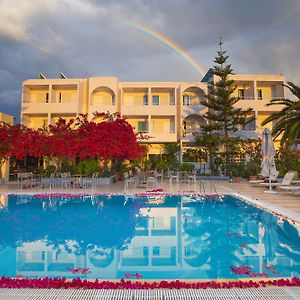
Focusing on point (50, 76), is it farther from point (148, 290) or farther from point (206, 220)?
point (148, 290)

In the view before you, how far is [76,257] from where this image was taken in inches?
210

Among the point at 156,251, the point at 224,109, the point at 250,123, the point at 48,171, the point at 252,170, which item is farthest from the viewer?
the point at 250,123

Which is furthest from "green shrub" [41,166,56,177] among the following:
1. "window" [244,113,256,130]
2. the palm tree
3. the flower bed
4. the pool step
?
"window" [244,113,256,130]

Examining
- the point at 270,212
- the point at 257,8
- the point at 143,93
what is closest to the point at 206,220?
the point at 270,212

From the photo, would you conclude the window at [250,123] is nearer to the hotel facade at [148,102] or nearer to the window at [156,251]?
the hotel facade at [148,102]

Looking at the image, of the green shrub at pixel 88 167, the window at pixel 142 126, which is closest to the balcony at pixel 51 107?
the window at pixel 142 126

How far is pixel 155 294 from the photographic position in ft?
11.2

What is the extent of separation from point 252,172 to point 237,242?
14379 mm

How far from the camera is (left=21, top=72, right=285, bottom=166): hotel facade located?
25219 mm

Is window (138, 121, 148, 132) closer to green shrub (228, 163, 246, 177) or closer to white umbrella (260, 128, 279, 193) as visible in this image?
green shrub (228, 163, 246, 177)

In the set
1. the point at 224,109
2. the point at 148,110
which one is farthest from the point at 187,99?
the point at 224,109

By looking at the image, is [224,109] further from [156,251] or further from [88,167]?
[156,251]

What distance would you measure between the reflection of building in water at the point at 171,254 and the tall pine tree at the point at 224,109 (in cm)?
1541

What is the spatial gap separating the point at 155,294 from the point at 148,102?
23005mm
